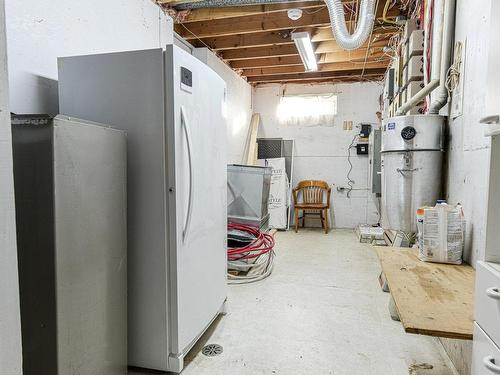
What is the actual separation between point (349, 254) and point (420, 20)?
8.89ft

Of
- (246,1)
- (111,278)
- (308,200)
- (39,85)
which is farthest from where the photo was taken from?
(308,200)

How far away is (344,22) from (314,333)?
2620 mm

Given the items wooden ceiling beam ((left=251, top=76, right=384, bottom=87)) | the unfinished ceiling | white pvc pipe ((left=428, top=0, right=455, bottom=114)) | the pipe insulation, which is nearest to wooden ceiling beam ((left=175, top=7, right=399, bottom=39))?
the unfinished ceiling

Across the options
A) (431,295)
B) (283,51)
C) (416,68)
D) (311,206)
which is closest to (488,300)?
(431,295)

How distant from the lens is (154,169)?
1675mm

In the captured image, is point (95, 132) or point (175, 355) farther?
point (175, 355)

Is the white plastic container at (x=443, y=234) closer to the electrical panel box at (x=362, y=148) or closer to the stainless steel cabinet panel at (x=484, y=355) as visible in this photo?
the stainless steel cabinet panel at (x=484, y=355)

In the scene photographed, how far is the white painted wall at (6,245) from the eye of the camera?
29.5 inches

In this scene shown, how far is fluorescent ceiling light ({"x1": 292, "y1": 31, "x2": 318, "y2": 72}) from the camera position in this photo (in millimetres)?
3656

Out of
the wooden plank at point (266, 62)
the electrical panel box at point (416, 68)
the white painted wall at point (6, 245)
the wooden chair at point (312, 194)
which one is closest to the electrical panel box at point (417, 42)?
the electrical panel box at point (416, 68)

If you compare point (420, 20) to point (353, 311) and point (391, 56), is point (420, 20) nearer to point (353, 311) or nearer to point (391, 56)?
point (391, 56)

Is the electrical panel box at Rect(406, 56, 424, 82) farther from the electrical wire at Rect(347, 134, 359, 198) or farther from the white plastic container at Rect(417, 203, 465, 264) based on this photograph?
the electrical wire at Rect(347, 134, 359, 198)

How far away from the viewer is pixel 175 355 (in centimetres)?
173

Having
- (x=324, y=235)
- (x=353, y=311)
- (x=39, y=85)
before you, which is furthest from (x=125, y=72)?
(x=324, y=235)
